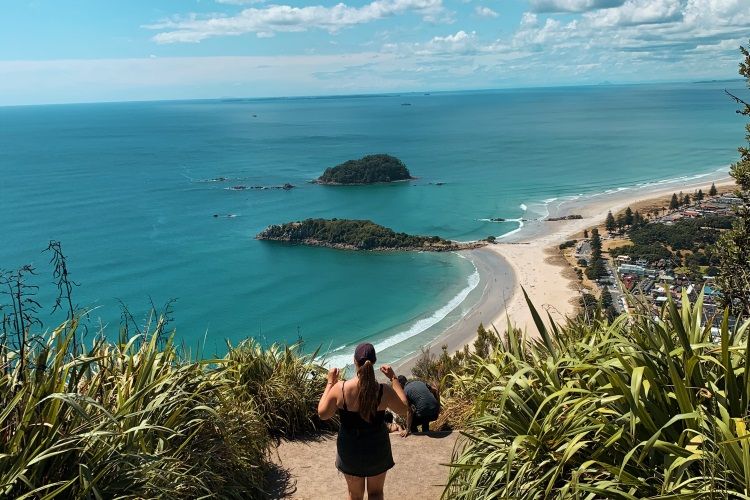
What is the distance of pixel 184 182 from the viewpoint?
90.8 meters

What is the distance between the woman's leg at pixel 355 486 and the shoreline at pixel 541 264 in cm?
1667

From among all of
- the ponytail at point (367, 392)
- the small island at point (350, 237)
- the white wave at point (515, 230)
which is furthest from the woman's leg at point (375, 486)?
the white wave at point (515, 230)

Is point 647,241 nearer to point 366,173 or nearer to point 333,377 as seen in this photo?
point 333,377

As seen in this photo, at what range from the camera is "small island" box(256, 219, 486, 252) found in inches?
2208

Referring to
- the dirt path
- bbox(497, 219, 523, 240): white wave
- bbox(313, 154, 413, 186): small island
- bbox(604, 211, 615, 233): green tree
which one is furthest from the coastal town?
bbox(313, 154, 413, 186): small island

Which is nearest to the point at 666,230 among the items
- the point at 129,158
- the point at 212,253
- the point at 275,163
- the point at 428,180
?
the point at 212,253

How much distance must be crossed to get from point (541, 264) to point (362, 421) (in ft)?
146

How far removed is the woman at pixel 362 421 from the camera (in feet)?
12.7

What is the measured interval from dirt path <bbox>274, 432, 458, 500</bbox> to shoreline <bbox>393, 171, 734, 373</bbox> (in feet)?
48.6

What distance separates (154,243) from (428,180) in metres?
43.3

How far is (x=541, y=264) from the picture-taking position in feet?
153

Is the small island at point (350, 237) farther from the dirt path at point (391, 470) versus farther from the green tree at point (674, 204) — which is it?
the dirt path at point (391, 470)

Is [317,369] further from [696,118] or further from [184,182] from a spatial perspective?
[696,118]

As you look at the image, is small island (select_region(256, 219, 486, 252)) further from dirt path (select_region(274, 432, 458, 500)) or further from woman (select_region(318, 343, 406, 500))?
woman (select_region(318, 343, 406, 500))
